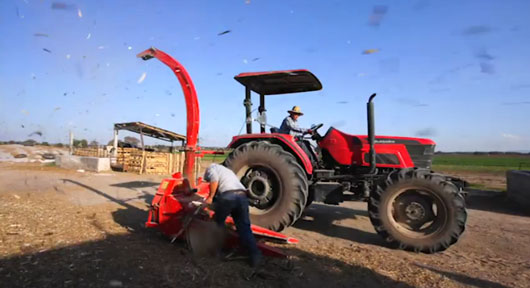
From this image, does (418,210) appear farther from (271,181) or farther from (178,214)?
(178,214)

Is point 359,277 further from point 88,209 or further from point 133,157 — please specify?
point 133,157

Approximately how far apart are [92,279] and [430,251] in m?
3.96

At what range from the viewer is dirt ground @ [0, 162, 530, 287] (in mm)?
2992

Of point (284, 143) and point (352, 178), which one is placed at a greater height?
point (284, 143)

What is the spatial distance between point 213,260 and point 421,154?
11.7 feet

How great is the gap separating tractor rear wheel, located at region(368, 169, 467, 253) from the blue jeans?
189cm

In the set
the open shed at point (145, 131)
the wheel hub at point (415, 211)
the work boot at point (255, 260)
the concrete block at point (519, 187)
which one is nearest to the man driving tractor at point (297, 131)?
the wheel hub at point (415, 211)

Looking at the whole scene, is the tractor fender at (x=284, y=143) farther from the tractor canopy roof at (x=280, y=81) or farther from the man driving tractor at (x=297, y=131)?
the tractor canopy roof at (x=280, y=81)

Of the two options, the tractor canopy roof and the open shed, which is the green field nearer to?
the tractor canopy roof

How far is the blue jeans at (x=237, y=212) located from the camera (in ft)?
11.7

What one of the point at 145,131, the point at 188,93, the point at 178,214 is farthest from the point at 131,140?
the point at 178,214

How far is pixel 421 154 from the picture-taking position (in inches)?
195

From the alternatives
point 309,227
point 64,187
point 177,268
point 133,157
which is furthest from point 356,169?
point 133,157

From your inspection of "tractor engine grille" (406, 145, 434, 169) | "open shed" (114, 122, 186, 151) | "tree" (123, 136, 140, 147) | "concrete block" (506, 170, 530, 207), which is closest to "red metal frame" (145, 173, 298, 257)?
"tractor engine grille" (406, 145, 434, 169)
